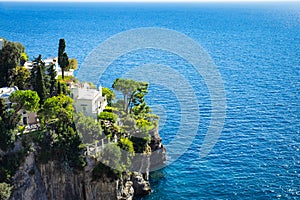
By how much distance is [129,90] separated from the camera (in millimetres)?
65438

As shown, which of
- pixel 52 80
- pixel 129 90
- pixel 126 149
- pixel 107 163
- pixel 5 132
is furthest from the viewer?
pixel 129 90

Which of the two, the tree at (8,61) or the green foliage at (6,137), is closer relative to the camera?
the green foliage at (6,137)

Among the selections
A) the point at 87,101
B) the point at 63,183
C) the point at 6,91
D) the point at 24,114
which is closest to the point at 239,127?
the point at 87,101

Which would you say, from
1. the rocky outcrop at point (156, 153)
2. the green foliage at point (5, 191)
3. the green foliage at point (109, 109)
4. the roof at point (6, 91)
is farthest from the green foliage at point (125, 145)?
the roof at point (6, 91)

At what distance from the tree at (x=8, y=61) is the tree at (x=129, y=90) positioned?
1624cm

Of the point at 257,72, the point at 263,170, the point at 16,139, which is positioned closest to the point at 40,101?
the point at 16,139

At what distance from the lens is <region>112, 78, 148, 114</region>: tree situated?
65125mm

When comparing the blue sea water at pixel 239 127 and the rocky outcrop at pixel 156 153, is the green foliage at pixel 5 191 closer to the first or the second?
the blue sea water at pixel 239 127

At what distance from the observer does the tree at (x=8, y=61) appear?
64.4 meters

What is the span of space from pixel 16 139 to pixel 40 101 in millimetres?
8973

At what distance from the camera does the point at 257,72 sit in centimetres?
11300

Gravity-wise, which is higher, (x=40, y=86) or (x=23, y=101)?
(x=40, y=86)

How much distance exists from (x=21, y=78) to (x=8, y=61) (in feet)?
11.5

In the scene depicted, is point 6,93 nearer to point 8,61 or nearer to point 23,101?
point 23,101
